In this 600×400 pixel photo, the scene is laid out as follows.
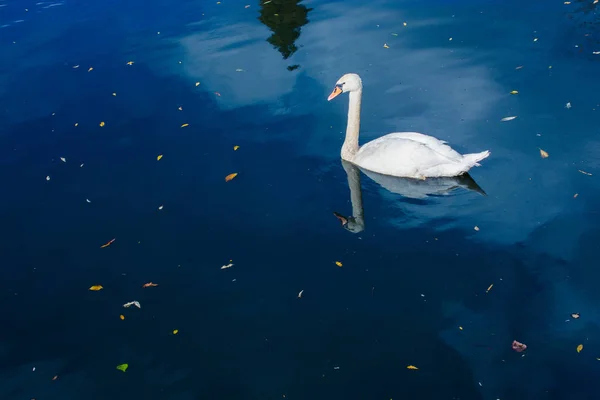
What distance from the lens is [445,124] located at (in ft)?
36.5

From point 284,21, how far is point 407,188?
29.9 ft

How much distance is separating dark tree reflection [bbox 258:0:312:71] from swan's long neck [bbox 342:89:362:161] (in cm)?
436

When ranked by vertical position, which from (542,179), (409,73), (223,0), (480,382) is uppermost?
(223,0)

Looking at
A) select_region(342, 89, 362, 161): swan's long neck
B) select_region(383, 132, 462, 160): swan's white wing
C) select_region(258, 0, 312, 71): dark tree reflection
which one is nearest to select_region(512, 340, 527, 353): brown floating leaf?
select_region(383, 132, 462, 160): swan's white wing

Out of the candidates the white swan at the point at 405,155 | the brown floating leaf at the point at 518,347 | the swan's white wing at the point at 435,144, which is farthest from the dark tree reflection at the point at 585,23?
the brown floating leaf at the point at 518,347

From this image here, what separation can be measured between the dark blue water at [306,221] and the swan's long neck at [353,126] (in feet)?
1.31

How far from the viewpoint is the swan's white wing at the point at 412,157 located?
9.33m

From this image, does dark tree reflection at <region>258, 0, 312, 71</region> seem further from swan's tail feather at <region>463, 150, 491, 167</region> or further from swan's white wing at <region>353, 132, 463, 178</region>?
swan's tail feather at <region>463, 150, 491, 167</region>

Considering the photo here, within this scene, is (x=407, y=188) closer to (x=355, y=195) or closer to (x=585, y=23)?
(x=355, y=195)

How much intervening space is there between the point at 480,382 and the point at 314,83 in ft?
28.6

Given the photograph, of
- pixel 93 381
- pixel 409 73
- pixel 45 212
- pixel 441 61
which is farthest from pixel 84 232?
pixel 441 61

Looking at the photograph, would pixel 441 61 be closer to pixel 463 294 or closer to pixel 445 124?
pixel 445 124

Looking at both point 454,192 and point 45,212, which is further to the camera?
point 45,212

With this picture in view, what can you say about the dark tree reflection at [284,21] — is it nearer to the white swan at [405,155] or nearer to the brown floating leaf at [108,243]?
the white swan at [405,155]
